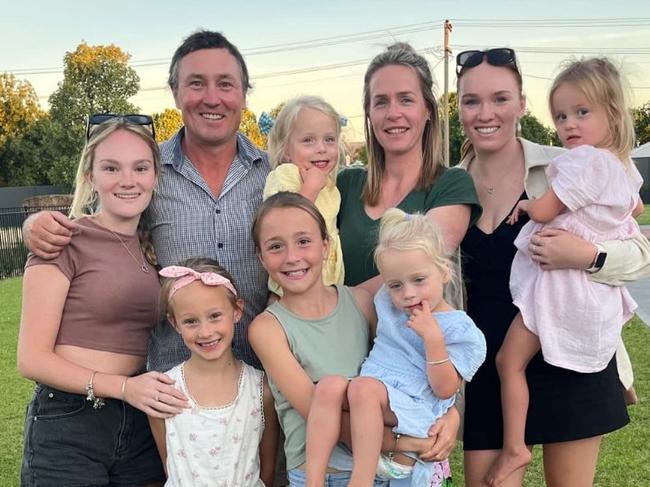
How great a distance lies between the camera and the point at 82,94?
116ft

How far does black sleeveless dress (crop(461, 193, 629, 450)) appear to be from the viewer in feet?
10.1

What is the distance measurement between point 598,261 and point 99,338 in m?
2.14

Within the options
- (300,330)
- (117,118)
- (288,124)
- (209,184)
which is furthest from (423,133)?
(117,118)

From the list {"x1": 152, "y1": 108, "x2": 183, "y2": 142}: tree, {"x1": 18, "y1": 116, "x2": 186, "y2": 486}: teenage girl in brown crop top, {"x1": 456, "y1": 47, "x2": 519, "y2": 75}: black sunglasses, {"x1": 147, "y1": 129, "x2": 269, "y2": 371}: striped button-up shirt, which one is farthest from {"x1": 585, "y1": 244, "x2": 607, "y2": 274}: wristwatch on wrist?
{"x1": 152, "y1": 108, "x2": 183, "y2": 142}: tree

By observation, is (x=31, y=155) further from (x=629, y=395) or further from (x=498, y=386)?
(x=629, y=395)

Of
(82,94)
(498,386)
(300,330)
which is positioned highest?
(82,94)

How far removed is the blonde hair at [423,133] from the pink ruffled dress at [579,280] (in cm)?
51

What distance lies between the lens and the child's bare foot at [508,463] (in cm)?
308

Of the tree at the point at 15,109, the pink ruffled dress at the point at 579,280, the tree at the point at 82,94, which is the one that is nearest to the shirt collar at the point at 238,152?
the pink ruffled dress at the point at 579,280

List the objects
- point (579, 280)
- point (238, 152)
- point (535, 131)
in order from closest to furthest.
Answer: point (579, 280)
point (238, 152)
point (535, 131)

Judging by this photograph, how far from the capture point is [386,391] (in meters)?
2.54

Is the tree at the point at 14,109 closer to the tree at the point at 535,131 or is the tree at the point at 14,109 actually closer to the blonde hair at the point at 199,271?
the tree at the point at 535,131

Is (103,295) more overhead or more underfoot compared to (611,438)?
more overhead

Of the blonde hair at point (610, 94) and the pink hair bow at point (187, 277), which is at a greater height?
the blonde hair at point (610, 94)
